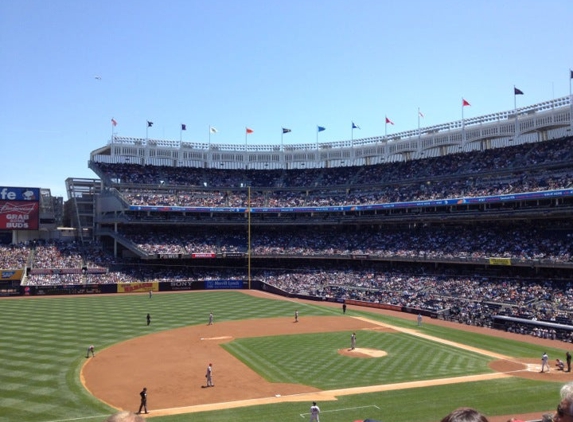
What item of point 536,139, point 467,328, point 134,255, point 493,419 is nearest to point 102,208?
point 134,255

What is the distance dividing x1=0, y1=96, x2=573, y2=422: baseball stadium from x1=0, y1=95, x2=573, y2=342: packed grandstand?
0.32 meters

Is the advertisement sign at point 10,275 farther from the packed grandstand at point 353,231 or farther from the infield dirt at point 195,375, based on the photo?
the infield dirt at point 195,375

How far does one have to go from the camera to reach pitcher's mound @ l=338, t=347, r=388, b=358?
3253cm

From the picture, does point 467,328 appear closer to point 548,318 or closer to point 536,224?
point 548,318

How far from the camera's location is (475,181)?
6575 cm

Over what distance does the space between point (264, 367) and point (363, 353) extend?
7456 mm

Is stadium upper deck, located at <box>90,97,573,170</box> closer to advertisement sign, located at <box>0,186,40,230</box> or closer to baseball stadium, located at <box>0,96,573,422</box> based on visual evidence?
baseball stadium, located at <box>0,96,573,422</box>

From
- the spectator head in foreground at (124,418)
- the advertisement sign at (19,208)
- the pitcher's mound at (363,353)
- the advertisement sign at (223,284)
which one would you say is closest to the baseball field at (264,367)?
the pitcher's mound at (363,353)

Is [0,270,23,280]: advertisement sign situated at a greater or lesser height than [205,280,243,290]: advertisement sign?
greater

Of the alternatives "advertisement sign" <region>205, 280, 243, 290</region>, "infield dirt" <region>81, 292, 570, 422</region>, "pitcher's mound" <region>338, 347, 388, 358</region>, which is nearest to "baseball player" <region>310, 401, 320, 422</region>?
"infield dirt" <region>81, 292, 570, 422</region>

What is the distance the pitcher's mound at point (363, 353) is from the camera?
32.5m

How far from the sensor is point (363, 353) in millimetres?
33156

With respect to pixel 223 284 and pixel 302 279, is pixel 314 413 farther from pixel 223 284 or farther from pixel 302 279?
pixel 223 284

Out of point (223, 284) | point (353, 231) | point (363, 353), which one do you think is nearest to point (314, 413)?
point (363, 353)
